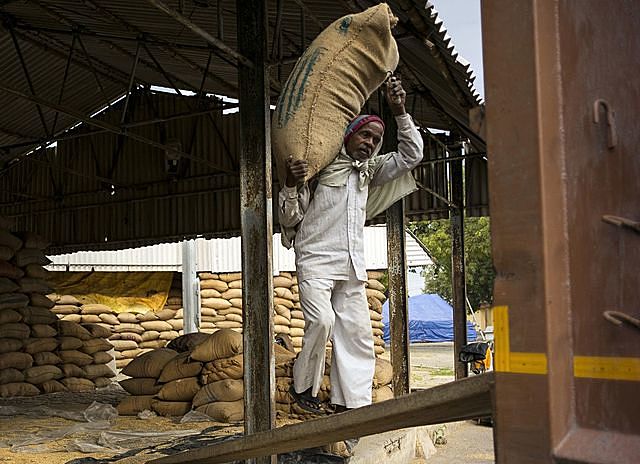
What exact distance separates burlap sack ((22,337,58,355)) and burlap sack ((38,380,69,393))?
43cm

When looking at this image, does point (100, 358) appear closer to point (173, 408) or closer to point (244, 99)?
point (173, 408)

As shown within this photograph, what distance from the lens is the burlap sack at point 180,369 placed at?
23.4ft

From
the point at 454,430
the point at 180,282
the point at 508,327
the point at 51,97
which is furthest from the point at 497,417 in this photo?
the point at 180,282

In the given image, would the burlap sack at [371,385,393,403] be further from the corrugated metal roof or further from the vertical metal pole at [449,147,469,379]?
the corrugated metal roof

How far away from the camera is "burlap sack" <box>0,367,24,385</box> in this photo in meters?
8.95

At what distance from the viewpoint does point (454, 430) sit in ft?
30.1

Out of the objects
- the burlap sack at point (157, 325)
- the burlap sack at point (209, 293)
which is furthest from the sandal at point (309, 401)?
the burlap sack at point (209, 293)

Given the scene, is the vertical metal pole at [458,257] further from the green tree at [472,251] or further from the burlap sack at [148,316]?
the green tree at [472,251]

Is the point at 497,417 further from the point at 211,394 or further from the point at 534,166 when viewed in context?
the point at 211,394

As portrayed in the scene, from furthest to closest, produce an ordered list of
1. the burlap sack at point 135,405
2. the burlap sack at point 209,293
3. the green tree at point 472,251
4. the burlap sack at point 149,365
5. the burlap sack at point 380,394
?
the green tree at point 472,251, the burlap sack at point 209,293, the burlap sack at point 149,365, the burlap sack at point 135,405, the burlap sack at point 380,394

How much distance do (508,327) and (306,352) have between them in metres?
2.32

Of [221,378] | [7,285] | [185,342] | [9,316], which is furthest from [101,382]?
[221,378]

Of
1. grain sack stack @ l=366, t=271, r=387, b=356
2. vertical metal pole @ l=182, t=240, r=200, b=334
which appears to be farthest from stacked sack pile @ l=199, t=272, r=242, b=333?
grain sack stack @ l=366, t=271, r=387, b=356

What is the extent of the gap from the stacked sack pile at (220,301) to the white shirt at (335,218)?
1286cm
